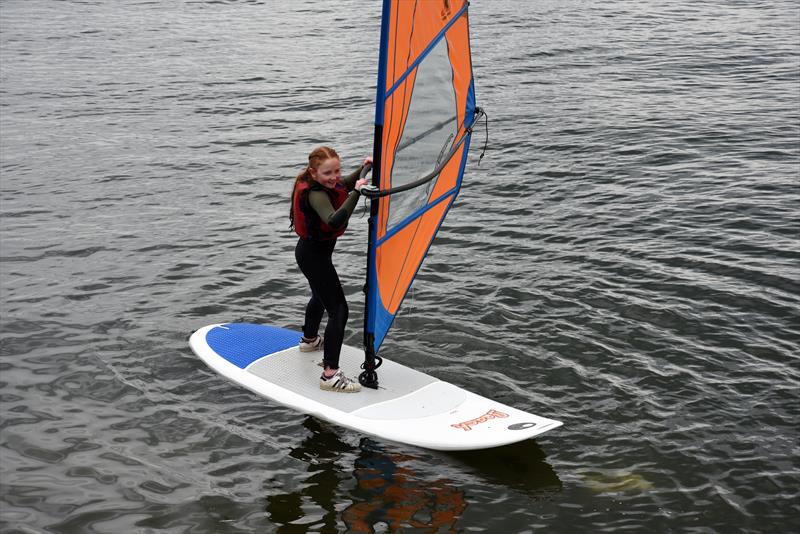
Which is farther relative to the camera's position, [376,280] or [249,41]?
[249,41]

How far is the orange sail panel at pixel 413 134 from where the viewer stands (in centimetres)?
841

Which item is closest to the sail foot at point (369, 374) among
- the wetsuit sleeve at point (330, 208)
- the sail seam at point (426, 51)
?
the wetsuit sleeve at point (330, 208)

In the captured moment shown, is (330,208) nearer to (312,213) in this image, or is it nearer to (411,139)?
(312,213)

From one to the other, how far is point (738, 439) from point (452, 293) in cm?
482

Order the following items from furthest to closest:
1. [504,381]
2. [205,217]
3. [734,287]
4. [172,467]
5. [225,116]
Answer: [225,116] → [205,217] → [734,287] → [504,381] → [172,467]

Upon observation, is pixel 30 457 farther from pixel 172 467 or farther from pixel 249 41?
pixel 249 41

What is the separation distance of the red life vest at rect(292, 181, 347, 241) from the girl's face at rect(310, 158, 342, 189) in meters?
0.07

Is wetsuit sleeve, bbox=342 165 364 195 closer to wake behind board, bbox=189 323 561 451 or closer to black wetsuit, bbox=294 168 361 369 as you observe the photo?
black wetsuit, bbox=294 168 361 369

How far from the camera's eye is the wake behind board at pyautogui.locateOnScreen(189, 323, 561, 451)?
29.4 ft

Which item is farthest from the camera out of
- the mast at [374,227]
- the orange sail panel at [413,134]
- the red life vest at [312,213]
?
the red life vest at [312,213]

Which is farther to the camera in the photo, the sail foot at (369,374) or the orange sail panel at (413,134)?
the sail foot at (369,374)

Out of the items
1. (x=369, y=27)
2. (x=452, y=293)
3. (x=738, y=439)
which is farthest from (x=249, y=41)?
(x=738, y=439)

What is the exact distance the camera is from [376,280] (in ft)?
30.4

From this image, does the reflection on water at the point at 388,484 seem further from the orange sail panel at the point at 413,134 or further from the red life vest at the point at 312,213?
the red life vest at the point at 312,213
